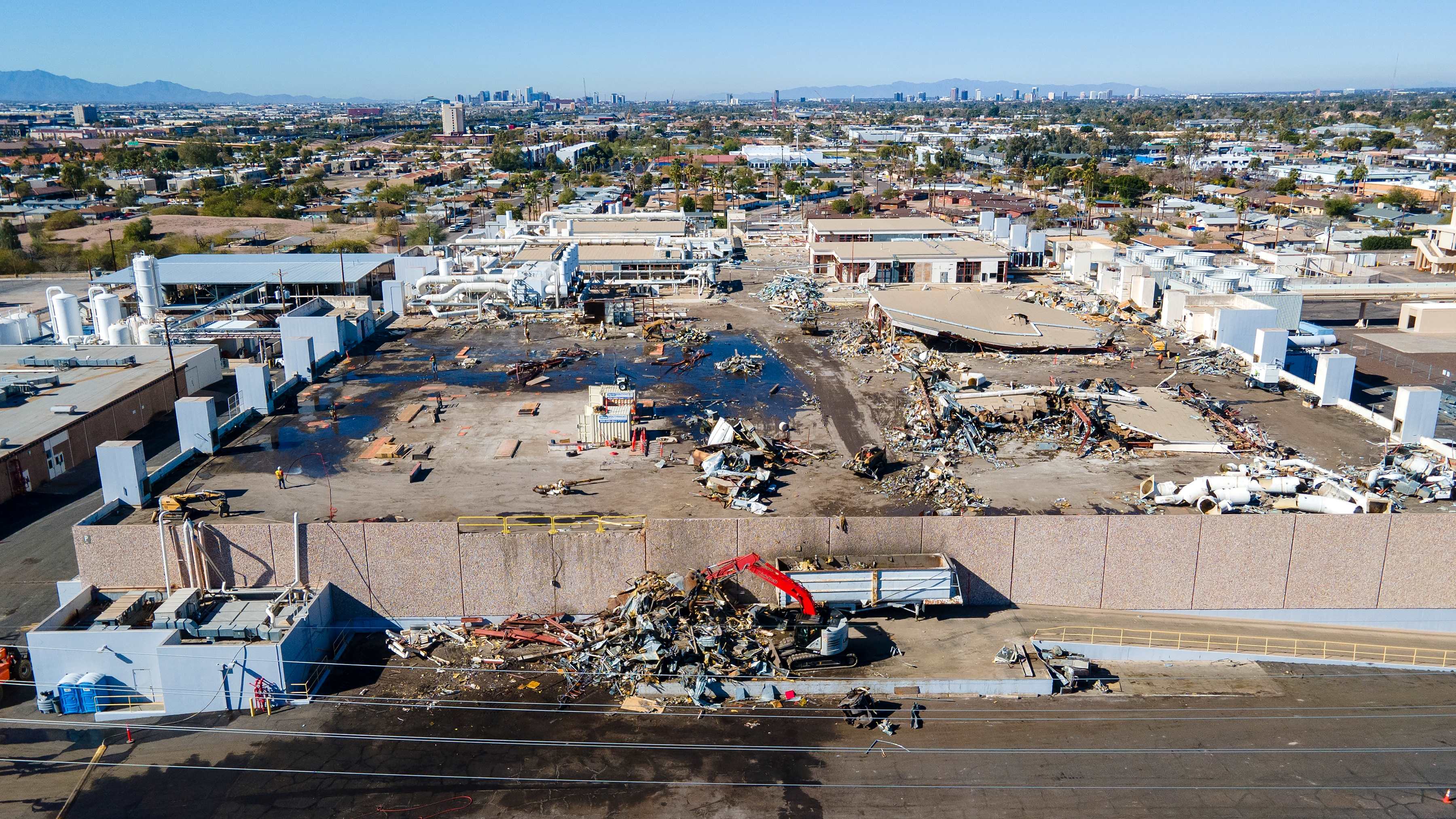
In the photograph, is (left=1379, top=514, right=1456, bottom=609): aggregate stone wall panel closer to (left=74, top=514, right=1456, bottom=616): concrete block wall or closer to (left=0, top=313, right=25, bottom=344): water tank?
(left=74, top=514, right=1456, bottom=616): concrete block wall

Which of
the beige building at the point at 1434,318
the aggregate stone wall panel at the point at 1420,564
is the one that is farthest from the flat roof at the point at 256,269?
the beige building at the point at 1434,318

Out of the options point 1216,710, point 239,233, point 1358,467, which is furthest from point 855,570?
point 239,233

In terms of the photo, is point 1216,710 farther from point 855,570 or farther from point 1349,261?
point 1349,261

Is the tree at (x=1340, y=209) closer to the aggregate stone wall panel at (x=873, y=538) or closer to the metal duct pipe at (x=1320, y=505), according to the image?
the metal duct pipe at (x=1320, y=505)

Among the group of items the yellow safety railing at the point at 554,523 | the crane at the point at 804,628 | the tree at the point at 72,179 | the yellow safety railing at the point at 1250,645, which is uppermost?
the tree at the point at 72,179

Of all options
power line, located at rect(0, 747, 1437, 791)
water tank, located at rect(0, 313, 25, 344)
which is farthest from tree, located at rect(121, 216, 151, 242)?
power line, located at rect(0, 747, 1437, 791)

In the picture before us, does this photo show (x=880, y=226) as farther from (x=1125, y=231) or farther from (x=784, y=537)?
(x=784, y=537)

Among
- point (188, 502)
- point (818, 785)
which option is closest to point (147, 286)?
point (188, 502)
